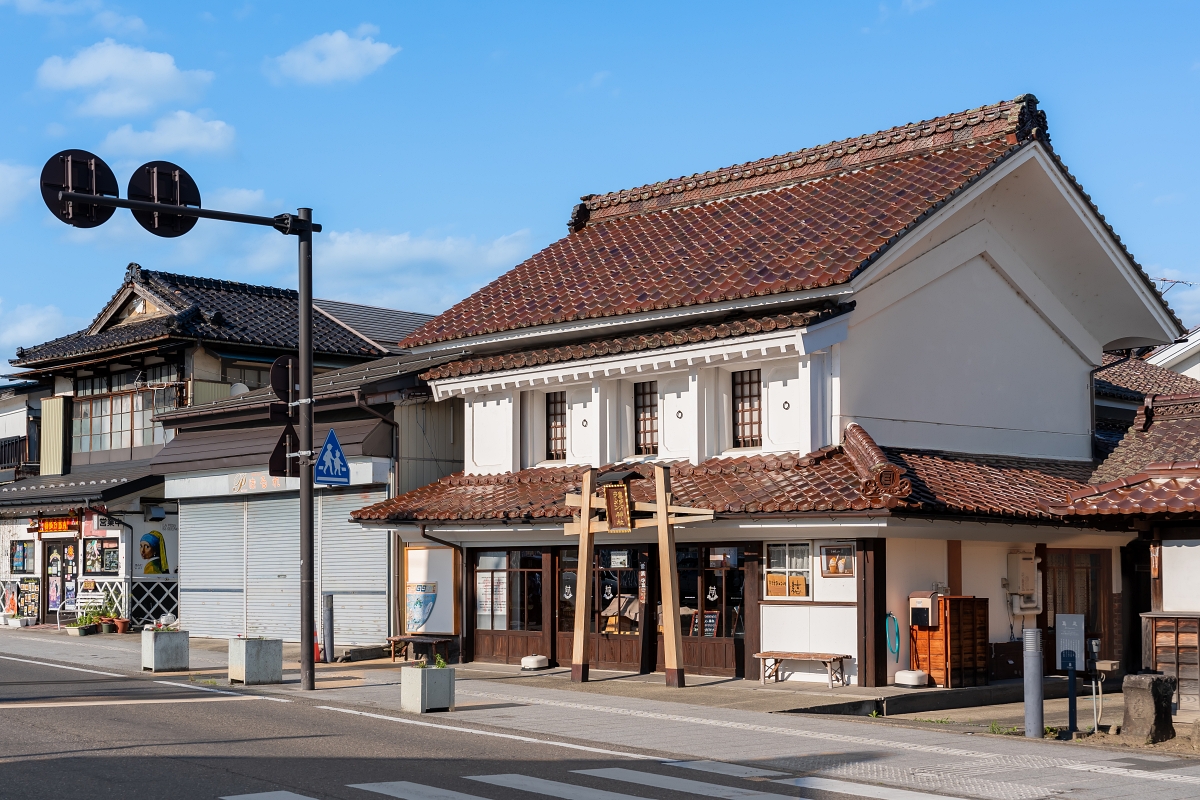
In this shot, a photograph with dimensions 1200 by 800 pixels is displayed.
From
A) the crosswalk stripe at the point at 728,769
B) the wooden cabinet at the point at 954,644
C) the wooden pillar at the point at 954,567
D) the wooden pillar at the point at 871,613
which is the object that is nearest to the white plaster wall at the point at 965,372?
the wooden pillar at the point at 954,567

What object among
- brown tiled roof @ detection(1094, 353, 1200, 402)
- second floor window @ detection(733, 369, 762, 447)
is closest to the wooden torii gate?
second floor window @ detection(733, 369, 762, 447)

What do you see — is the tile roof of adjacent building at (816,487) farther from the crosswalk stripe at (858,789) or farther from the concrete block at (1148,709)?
the crosswalk stripe at (858,789)

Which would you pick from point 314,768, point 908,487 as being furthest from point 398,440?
point 314,768

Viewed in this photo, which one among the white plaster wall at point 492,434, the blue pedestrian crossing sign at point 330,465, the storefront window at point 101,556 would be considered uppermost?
the white plaster wall at point 492,434

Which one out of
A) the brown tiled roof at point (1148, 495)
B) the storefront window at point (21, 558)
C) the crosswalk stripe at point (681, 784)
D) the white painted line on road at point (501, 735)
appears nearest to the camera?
the crosswalk stripe at point (681, 784)

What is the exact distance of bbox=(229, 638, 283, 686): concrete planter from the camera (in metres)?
A: 19.1

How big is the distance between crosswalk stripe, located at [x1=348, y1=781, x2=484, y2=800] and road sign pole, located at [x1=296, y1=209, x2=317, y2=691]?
8.14 metres

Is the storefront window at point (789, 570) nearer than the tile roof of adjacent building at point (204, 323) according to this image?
Yes

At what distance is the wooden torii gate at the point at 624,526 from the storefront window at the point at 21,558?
74.3ft

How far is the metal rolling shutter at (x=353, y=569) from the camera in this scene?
25.2 meters

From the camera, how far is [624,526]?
61.5 feet

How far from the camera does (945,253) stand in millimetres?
21188

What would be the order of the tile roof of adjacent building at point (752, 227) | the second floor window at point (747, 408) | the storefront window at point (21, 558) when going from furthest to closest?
1. the storefront window at point (21, 558)
2. the second floor window at point (747, 408)
3. the tile roof of adjacent building at point (752, 227)

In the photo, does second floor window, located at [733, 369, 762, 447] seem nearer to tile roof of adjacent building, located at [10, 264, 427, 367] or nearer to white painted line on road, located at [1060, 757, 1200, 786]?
white painted line on road, located at [1060, 757, 1200, 786]
